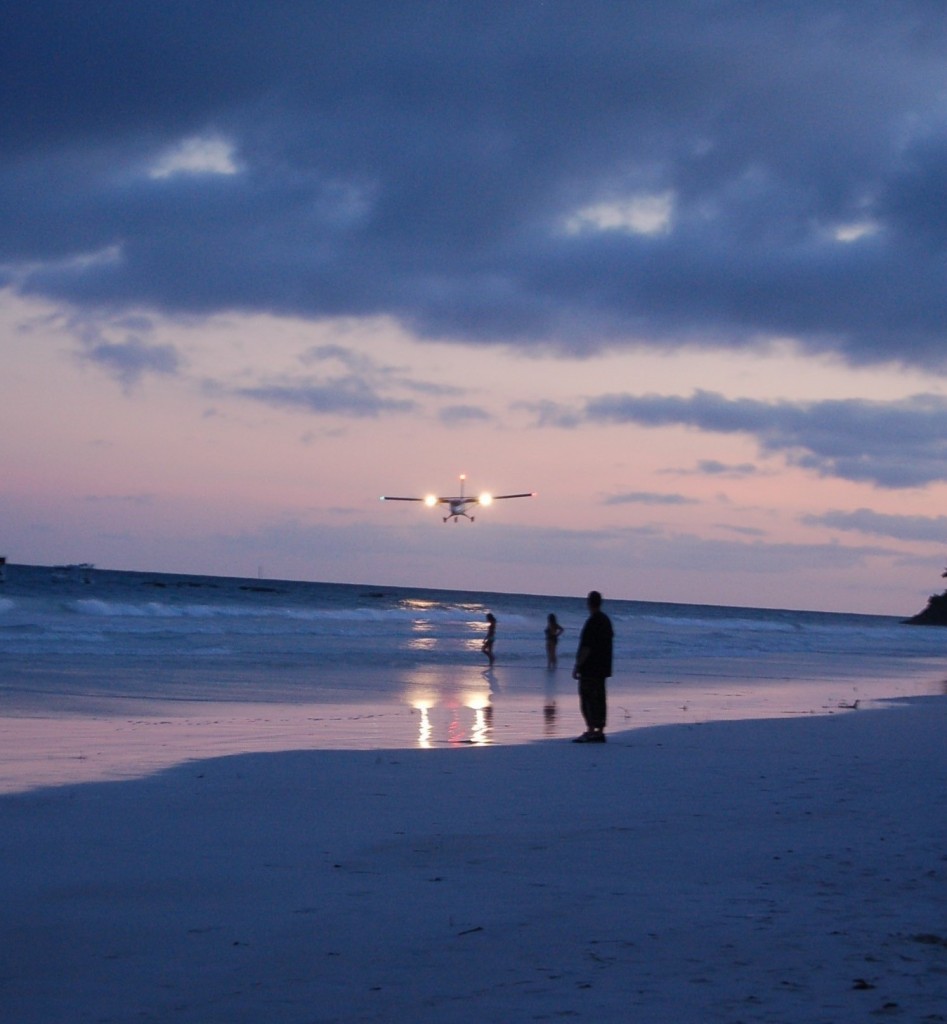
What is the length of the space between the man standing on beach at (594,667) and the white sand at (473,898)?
3.14 meters

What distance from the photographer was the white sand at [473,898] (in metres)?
4.02

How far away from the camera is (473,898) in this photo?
210 inches

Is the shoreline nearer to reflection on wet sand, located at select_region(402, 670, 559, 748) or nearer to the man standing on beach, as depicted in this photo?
reflection on wet sand, located at select_region(402, 670, 559, 748)

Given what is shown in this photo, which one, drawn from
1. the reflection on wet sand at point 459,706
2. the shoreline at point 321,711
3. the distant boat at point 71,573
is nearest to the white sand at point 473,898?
the shoreline at point 321,711

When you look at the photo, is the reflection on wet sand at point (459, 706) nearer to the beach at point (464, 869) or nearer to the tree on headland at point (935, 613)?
the beach at point (464, 869)

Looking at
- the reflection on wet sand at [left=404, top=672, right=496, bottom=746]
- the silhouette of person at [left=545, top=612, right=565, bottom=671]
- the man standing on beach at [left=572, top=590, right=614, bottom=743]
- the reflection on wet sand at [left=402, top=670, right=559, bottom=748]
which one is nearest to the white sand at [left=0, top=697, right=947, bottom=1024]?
the man standing on beach at [left=572, top=590, right=614, bottom=743]

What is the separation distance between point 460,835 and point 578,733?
716cm

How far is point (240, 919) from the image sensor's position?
4988mm

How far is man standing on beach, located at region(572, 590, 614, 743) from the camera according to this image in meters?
12.6

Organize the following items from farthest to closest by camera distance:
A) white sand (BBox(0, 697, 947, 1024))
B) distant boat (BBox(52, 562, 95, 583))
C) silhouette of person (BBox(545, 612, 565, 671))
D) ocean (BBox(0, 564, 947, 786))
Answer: distant boat (BBox(52, 562, 95, 583)) → silhouette of person (BBox(545, 612, 565, 671)) → ocean (BBox(0, 564, 947, 786)) → white sand (BBox(0, 697, 947, 1024))

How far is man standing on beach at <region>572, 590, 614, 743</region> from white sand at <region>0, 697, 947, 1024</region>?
314 centimetres

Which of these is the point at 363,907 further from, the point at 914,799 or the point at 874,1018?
the point at 914,799

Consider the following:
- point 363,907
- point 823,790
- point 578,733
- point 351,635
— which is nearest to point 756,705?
point 578,733

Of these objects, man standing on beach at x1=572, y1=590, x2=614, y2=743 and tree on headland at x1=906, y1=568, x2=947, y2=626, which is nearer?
man standing on beach at x1=572, y1=590, x2=614, y2=743
